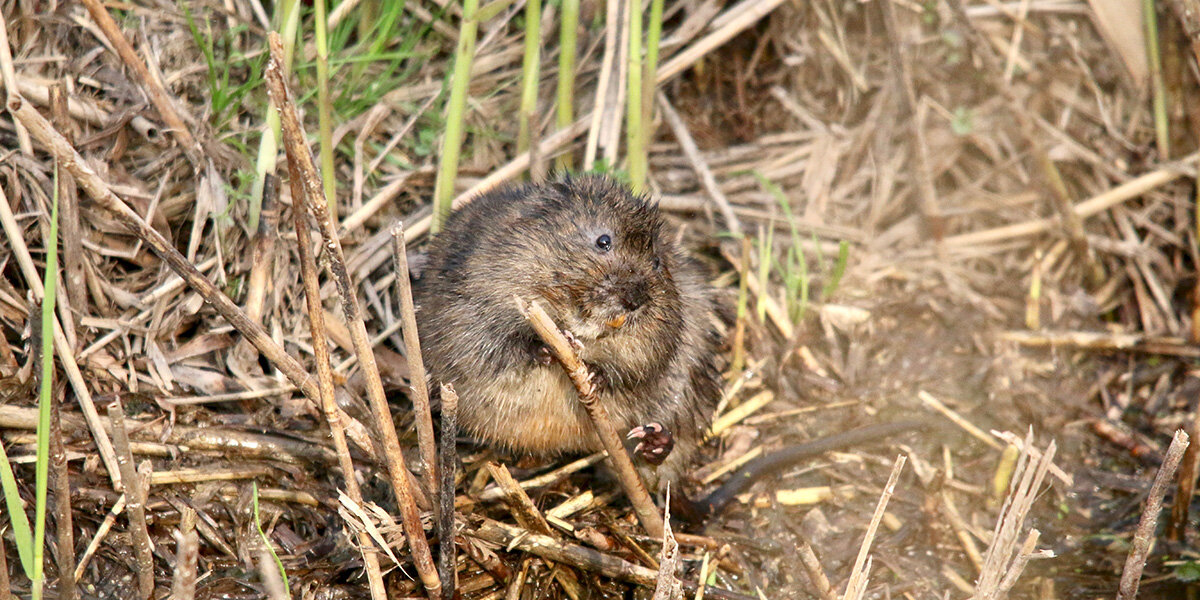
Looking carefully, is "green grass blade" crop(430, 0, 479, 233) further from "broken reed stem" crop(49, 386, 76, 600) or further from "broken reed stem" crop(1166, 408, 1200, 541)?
"broken reed stem" crop(1166, 408, 1200, 541)

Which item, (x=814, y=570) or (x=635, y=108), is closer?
(x=814, y=570)

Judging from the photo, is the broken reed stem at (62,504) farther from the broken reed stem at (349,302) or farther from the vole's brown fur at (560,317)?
the vole's brown fur at (560,317)

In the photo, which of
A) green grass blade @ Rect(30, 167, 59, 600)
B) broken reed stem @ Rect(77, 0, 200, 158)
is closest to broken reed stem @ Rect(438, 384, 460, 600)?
green grass blade @ Rect(30, 167, 59, 600)

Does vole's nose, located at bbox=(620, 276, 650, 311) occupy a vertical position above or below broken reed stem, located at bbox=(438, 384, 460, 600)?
above

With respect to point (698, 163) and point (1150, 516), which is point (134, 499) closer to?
point (1150, 516)

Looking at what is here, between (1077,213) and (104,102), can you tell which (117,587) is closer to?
(104,102)

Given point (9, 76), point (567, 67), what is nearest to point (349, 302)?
A: point (9, 76)

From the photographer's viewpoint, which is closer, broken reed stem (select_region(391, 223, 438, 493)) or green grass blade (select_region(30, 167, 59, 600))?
green grass blade (select_region(30, 167, 59, 600))
